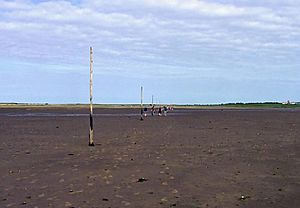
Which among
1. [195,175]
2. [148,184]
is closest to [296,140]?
[195,175]

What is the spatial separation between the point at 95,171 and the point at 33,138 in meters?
13.1

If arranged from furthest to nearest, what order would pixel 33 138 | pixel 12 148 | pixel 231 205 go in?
pixel 33 138 → pixel 12 148 → pixel 231 205

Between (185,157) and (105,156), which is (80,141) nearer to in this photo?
(105,156)

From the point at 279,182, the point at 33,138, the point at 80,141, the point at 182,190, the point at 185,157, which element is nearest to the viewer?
the point at 182,190

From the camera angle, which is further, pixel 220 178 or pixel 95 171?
pixel 95 171

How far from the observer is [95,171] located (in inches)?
568

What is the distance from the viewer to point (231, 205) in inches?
396

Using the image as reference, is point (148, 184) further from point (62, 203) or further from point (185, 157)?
point (185, 157)

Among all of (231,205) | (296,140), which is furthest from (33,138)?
(231,205)

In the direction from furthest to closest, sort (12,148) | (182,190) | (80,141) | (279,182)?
(80,141)
(12,148)
(279,182)
(182,190)

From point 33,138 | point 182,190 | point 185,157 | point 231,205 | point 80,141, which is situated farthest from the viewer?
point 33,138

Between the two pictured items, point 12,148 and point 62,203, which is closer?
point 62,203

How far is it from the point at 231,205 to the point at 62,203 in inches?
137

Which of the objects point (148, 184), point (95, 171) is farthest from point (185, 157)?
point (148, 184)
